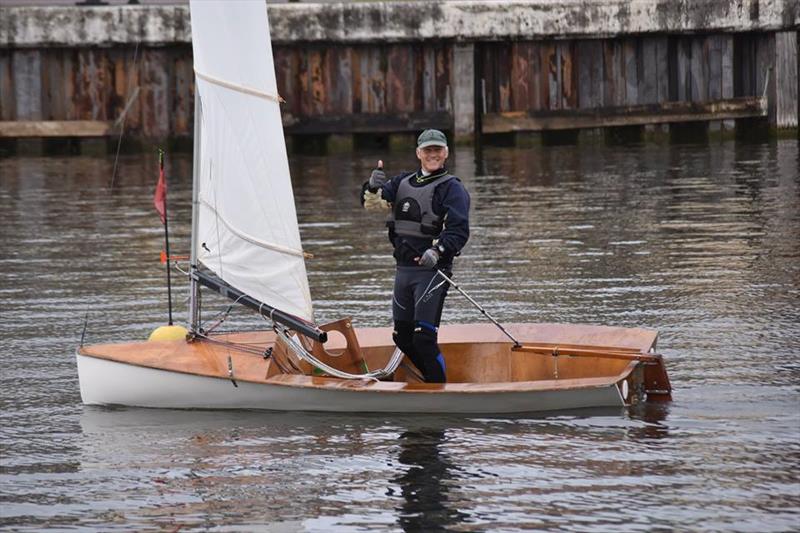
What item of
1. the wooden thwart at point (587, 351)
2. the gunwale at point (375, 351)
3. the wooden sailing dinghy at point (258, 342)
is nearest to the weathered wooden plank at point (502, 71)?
the gunwale at point (375, 351)

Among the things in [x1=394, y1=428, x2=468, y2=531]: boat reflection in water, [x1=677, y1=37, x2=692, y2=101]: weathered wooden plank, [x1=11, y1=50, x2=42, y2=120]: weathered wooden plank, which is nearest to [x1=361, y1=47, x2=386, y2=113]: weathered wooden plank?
[x1=677, y1=37, x2=692, y2=101]: weathered wooden plank

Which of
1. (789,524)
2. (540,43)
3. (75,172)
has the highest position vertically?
(540,43)

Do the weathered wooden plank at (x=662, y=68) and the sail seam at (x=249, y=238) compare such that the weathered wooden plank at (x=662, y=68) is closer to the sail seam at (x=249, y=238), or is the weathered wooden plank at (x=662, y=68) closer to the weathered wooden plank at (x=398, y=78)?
the weathered wooden plank at (x=398, y=78)

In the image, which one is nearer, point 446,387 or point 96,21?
point 446,387

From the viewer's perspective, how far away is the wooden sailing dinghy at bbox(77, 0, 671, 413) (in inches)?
426

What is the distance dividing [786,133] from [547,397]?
62.4 ft

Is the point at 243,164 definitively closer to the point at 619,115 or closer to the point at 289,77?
the point at 289,77

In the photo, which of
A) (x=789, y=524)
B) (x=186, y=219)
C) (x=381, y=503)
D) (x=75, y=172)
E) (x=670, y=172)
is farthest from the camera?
(x=75, y=172)

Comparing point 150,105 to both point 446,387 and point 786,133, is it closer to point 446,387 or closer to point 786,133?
point 786,133

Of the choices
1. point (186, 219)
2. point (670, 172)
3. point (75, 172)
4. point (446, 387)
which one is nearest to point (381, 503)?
point (446, 387)

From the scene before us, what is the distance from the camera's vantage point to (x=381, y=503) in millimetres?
8930

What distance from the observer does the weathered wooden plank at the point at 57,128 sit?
92.4 ft

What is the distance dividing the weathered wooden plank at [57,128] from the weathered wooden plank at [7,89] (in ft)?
0.61

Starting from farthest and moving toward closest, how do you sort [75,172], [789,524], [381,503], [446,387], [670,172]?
[75,172]
[670,172]
[446,387]
[381,503]
[789,524]
